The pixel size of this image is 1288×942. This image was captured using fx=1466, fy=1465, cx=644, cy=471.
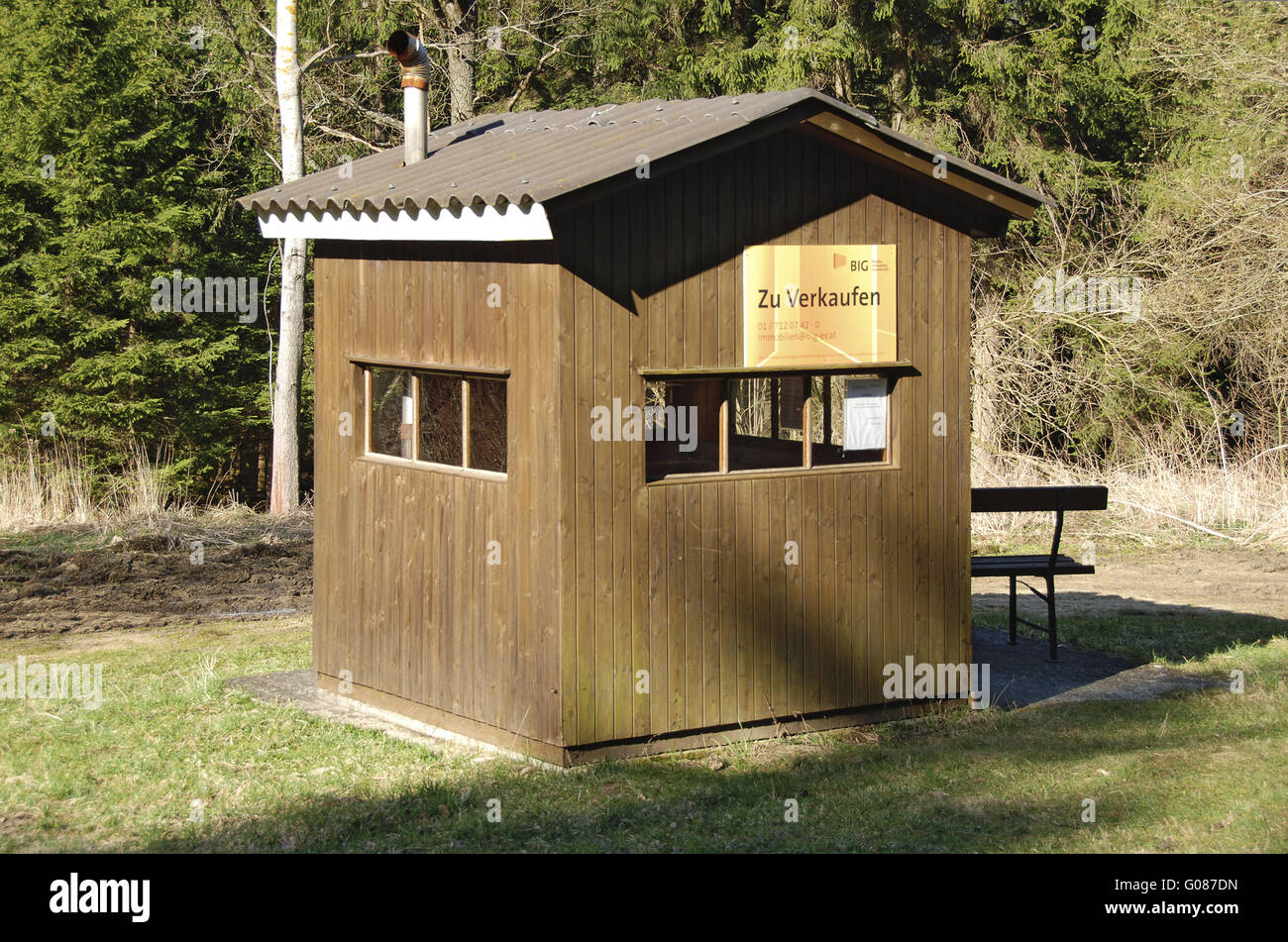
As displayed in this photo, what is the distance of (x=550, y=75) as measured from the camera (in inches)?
1049

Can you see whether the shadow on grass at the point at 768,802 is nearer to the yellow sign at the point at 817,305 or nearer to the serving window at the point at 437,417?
the serving window at the point at 437,417

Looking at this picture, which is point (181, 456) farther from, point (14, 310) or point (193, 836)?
point (193, 836)

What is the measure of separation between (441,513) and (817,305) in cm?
269

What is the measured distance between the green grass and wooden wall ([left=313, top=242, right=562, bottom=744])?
524 millimetres

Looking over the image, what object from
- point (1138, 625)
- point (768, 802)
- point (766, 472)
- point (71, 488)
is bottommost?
point (768, 802)

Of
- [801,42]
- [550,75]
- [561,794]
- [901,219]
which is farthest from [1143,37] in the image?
[561,794]

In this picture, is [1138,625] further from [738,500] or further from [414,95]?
[414,95]

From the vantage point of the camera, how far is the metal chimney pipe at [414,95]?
10.0 m

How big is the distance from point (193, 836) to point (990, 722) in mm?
5039

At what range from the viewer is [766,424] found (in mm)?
10094

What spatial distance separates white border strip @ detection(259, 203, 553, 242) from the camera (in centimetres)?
809

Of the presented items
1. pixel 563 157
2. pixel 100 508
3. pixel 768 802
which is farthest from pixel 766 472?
pixel 100 508

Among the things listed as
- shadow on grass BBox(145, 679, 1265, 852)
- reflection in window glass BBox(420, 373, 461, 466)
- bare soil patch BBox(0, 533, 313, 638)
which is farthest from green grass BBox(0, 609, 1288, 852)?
bare soil patch BBox(0, 533, 313, 638)

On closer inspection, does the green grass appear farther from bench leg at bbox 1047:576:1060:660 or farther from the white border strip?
the white border strip
